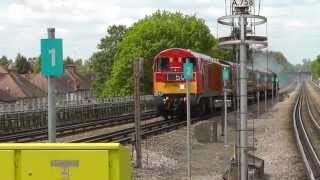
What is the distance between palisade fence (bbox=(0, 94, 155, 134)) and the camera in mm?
33656

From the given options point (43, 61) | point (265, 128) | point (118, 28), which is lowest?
point (265, 128)

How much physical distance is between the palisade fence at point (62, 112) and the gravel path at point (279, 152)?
406 inches

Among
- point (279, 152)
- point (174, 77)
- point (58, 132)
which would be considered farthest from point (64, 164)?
point (174, 77)

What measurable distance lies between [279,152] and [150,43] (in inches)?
2365

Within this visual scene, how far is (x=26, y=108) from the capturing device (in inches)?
1438

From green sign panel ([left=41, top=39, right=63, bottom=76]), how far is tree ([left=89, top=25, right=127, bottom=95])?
3890 inches

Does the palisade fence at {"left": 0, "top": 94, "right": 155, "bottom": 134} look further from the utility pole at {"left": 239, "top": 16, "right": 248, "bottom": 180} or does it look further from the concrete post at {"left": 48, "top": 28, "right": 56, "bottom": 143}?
the concrete post at {"left": 48, "top": 28, "right": 56, "bottom": 143}

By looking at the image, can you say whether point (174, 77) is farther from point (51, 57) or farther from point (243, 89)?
point (51, 57)

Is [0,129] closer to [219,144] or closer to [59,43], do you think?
[219,144]

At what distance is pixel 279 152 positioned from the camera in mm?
22016

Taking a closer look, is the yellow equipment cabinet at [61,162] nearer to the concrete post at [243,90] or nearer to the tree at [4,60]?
the concrete post at [243,90]

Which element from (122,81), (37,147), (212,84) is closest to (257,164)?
(37,147)

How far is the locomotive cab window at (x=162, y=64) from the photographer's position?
3358 centimetres

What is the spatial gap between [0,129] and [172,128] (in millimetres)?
8153
